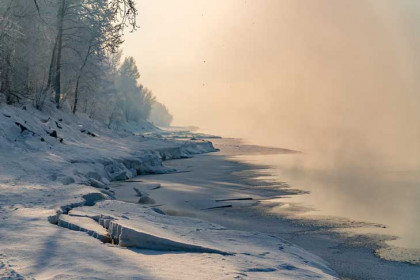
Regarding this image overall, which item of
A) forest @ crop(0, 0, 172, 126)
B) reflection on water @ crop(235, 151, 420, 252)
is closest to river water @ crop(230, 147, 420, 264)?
reflection on water @ crop(235, 151, 420, 252)

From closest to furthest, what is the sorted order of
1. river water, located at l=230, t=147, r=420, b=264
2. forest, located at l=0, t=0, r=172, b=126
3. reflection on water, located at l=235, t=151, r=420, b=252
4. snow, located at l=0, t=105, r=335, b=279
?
snow, located at l=0, t=105, r=335, b=279, river water, located at l=230, t=147, r=420, b=264, reflection on water, located at l=235, t=151, r=420, b=252, forest, located at l=0, t=0, r=172, b=126

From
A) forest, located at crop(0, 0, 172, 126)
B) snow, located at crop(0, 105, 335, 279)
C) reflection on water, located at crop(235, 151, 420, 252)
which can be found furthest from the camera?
forest, located at crop(0, 0, 172, 126)

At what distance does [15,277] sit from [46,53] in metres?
23.4

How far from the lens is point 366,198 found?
10766 millimetres

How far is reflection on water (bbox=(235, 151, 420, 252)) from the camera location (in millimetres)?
7820

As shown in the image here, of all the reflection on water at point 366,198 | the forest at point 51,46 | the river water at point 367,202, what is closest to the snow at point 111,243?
the river water at point 367,202

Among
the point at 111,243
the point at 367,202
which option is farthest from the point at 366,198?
the point at 111,243

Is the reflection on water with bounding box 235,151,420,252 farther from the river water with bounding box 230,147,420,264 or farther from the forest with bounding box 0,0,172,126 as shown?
the forest with bounding box 0,0,172,126

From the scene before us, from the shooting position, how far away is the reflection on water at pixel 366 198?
7820mm

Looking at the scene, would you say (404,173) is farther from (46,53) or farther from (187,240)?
(46,53)

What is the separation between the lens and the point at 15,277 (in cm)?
316

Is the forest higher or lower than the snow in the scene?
higher

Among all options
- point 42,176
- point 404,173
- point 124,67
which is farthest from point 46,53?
point 124,67

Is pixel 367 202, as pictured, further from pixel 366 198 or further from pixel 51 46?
pixel 51 46
